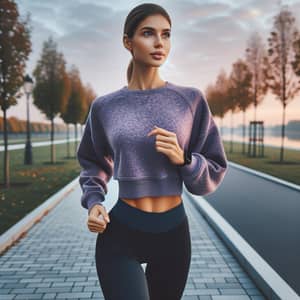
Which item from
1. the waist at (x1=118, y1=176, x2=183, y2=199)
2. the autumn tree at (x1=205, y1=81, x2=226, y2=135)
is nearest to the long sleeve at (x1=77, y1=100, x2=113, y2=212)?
the waist at (x1=118, y1=176, x2=183, y2=199)

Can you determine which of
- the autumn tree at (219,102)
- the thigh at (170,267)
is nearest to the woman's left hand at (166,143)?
the thigh at (170,267)

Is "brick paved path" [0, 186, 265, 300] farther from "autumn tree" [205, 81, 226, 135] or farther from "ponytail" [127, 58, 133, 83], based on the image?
"autumn tree" [205, 81, 226, 135]

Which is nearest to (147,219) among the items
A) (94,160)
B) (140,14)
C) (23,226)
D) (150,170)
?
(150,170)

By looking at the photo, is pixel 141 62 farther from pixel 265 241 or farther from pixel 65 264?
pixel 265 241

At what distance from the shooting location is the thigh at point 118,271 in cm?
167

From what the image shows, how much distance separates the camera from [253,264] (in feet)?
14.4

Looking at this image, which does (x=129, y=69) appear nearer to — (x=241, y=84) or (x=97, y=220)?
(x=97, y=220)

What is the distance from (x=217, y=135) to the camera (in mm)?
1919

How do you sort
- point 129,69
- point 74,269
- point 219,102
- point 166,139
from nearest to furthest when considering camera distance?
point 166,139
point 129,69
point 74,269
point 219,102

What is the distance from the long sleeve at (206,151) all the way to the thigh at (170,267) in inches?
9.7

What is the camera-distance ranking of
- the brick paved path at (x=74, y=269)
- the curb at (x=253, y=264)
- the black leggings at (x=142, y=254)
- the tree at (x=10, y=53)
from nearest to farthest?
1. the black leggings at (x=142, y=254)
2. the curb at (x=253, y=264)
3. the brick paved path at (x=74, y=269)
4. the tree at (x=10, y=53)

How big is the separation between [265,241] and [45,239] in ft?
11.7

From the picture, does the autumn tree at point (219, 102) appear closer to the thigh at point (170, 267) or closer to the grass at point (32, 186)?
the grass at point (32, 186)

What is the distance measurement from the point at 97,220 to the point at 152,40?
3.09 feet
